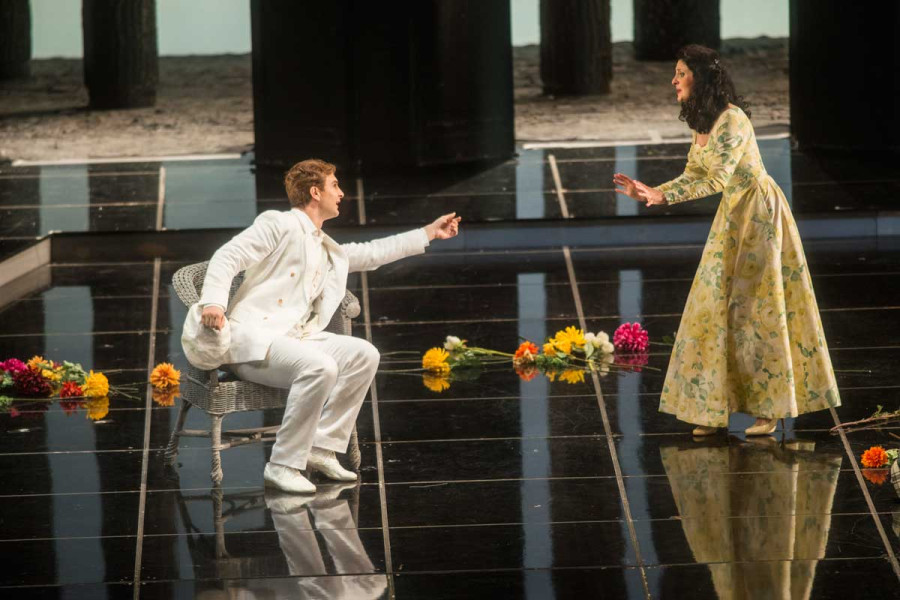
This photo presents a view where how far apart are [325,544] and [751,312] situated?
5.72 ft

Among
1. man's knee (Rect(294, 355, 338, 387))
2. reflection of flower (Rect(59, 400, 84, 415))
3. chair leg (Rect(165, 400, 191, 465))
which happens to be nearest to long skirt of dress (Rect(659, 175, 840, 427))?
man's knee (Rect(294, 355, 338, 387))

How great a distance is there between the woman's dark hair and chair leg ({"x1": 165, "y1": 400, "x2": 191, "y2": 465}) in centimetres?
195

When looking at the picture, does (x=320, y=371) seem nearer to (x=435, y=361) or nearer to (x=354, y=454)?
(x=354, y=454)

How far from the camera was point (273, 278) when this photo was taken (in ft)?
16.3

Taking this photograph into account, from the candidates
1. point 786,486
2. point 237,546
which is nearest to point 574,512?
point 786,486

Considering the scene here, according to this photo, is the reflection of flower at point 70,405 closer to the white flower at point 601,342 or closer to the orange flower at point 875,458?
the white flower at point 601,342

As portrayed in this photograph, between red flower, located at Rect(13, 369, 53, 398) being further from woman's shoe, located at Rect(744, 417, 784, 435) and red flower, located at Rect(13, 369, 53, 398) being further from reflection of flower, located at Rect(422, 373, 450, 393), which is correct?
woman's shoe, located at Rect(744, 417, 784, 435)

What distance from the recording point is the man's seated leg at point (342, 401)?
16.1 ft

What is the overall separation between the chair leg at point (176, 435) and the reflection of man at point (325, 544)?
51cm

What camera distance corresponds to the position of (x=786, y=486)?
4828 millimetres

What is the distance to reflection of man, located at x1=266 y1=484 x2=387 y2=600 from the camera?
409 centimetres

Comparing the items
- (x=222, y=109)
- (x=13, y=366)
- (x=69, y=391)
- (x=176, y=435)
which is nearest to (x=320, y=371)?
(x=176, y=435)

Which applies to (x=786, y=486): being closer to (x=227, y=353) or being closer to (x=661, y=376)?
(x=661, y=376)

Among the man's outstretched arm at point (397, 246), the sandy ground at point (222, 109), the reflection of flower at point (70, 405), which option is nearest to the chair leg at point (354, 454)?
the man's outstretched arm at point (397, 246)
